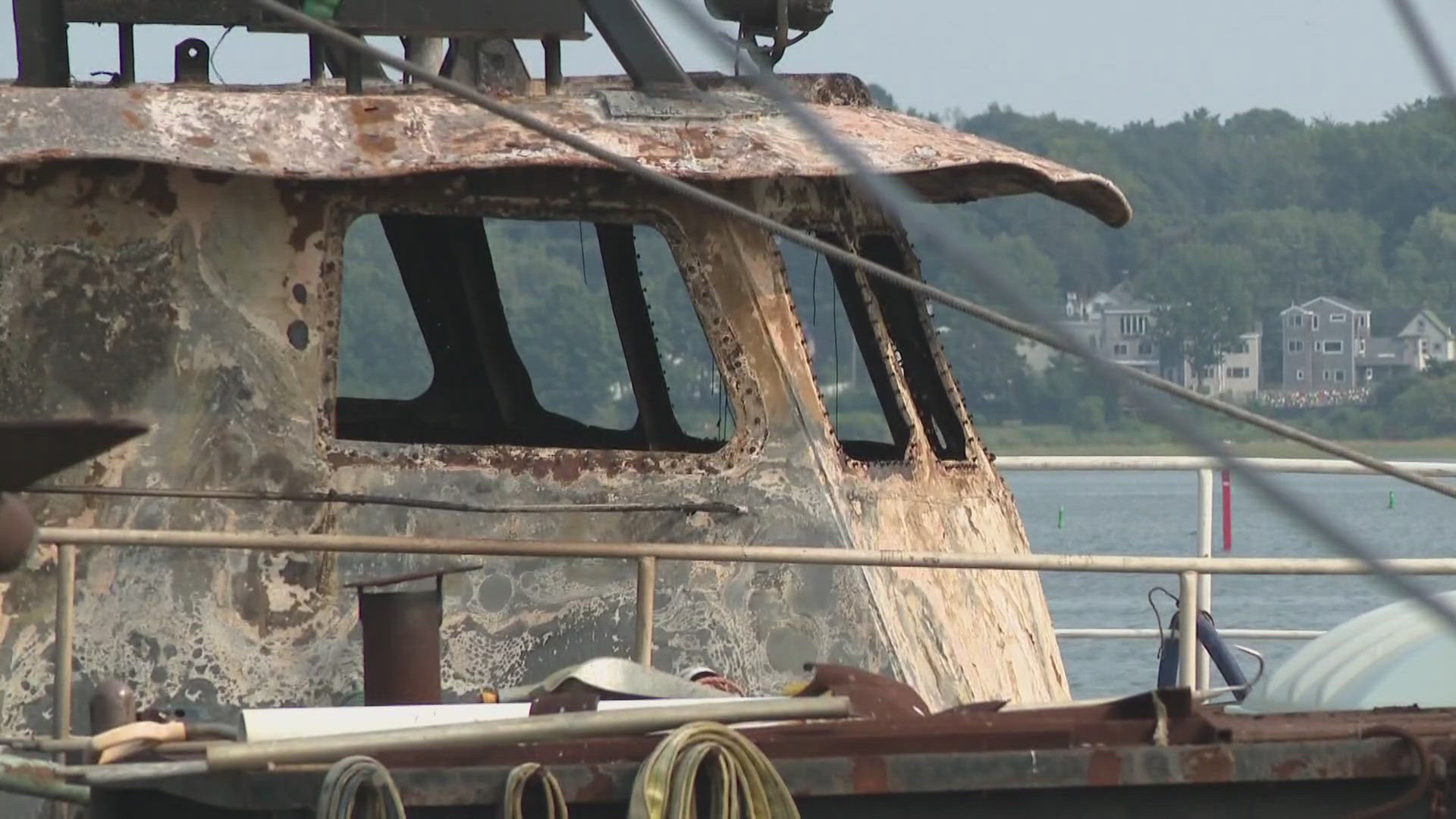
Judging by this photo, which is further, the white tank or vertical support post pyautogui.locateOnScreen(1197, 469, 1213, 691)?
vertical support post pyautogui.locateOnScreen(1197, 469, 1213, 691)

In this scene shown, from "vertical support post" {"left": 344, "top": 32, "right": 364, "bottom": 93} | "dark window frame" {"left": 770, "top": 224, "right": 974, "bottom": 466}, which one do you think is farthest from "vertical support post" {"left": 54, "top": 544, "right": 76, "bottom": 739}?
"dark window frame" {"left": 770, "top": 224, "right": 974, "bottom": 466}

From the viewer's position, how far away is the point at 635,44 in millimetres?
8031

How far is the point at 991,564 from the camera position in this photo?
7098 mm

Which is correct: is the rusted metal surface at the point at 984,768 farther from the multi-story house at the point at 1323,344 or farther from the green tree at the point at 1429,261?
the green tree at the point at 1429,261

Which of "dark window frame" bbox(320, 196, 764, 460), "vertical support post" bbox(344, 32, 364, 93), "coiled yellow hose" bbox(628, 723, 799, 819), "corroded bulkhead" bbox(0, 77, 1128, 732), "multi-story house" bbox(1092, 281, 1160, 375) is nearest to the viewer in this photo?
"coiled yellow hose" bbox(628, 723, 799, 819)

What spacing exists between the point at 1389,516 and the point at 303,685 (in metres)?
45.3

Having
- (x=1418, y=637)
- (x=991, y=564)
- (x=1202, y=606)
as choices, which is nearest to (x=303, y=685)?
(x=991, y=564)

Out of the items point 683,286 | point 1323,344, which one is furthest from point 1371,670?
point 683,286

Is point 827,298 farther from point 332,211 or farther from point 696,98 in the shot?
point 332,211

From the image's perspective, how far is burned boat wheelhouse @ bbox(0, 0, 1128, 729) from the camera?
759cm

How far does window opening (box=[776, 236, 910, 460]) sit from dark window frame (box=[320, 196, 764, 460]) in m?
0.33

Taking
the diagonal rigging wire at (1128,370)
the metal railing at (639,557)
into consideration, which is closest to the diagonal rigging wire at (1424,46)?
the diagonal rigging wire at (1128,370)

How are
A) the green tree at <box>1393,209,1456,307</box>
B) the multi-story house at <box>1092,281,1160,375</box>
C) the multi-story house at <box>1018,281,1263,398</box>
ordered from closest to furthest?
the multi-story house at <box>1018,281,1263,398</box>
the multi-story house at <box>1092,281,1160,375</box>
the green tree at <box>1393,209,1456,307</box>

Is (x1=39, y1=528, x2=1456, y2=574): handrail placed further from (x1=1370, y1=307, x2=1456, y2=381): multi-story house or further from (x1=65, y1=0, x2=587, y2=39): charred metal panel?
(x1=65, y1=0, x2=587, y2=39): charred metal panel
